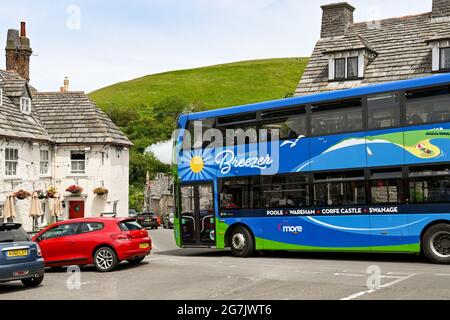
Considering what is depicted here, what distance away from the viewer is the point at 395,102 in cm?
1609

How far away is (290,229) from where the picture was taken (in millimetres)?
18125

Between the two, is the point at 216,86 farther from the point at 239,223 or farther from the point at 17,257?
the point at 17,257

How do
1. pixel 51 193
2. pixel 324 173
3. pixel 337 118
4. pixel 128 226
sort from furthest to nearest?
pixel 51 193, pixel 128 226, pixel 324 173, pixel 337 118

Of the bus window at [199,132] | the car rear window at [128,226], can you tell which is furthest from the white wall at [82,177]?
the car rear window at [128,226]

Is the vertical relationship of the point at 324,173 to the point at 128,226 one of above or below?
above

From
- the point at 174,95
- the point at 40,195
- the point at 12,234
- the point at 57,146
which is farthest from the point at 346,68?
the point at 174,95

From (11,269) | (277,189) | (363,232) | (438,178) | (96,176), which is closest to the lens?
(11,269)

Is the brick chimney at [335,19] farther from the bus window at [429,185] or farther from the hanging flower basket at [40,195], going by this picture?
the hanging flower basket at [40,195]

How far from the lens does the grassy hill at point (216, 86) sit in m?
140

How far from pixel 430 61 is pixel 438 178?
45.5 feet

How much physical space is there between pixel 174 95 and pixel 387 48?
110 meters
